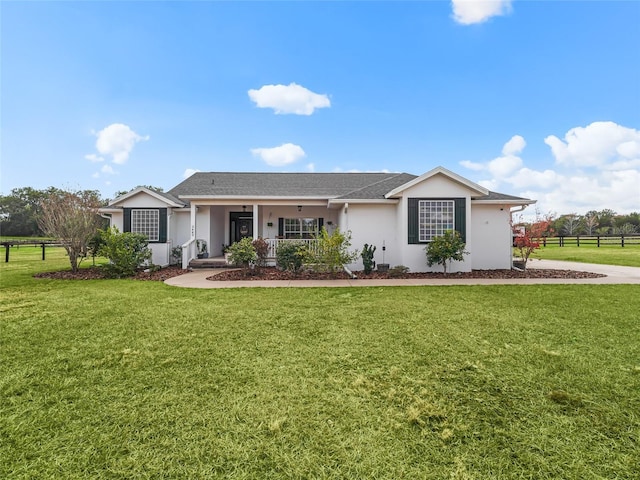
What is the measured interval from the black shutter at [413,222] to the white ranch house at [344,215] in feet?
0.13

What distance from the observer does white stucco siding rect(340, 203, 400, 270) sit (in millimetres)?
12625

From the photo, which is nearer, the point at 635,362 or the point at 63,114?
the point at 635,362

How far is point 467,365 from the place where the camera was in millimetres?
3896

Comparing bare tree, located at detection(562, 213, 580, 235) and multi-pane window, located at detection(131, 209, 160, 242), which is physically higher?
bare tree, located at detection(562, 213, 580, 235)

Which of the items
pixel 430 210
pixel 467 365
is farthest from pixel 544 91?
pixel 467 365

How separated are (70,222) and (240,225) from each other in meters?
7.66

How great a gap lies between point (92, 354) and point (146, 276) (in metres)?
8.12

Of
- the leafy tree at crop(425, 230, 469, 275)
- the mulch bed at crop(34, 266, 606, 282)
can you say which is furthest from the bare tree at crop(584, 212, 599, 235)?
the leafy tree at crop(425, 230, 469, 275)

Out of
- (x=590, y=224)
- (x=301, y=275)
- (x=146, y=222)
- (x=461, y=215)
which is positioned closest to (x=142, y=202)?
(x=146, y=222)

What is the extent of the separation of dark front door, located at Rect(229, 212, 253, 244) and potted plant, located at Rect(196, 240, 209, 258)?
2458 millimetres

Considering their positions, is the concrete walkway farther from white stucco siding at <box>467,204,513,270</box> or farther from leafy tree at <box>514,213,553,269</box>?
white stucco siding at <box>467,204,513,270</box>

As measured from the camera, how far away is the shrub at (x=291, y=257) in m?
11.7

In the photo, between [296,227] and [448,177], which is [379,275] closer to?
[448,177]

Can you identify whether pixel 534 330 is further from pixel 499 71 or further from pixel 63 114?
pixel 63 114
